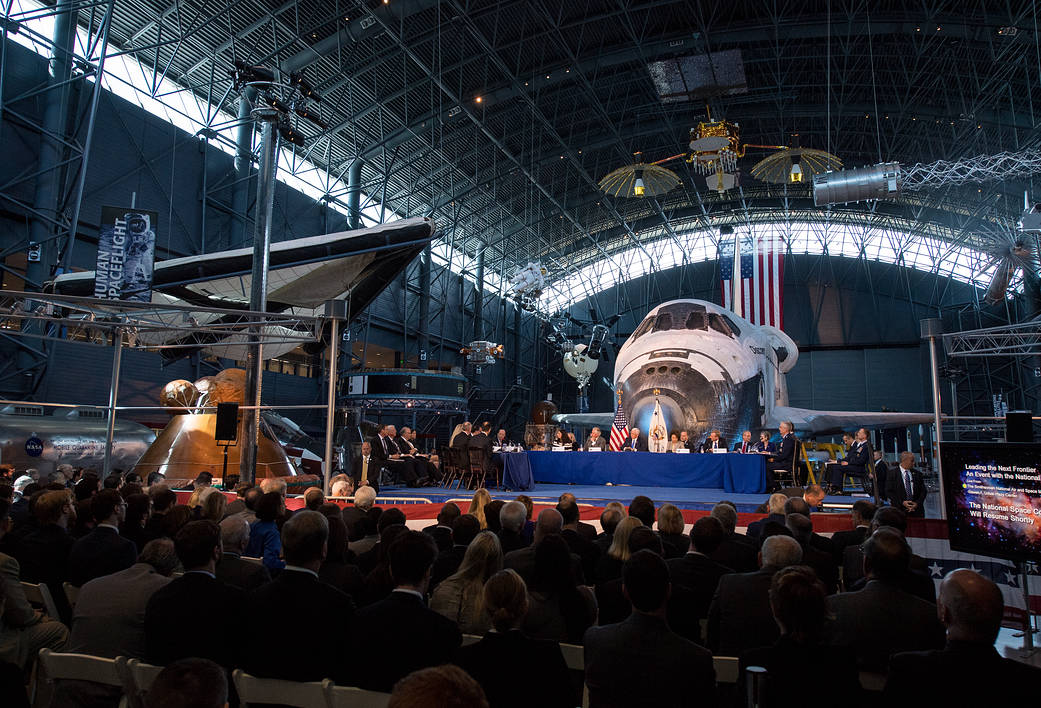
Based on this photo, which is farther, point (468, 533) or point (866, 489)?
point (866, 489)

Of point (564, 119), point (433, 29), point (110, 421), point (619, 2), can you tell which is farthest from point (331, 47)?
point (110, 421)

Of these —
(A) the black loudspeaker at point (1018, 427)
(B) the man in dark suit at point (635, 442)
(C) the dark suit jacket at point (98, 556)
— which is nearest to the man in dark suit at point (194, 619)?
(C) the dark suit jacket at point (98, 556)

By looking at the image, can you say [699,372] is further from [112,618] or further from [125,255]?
[112,618]

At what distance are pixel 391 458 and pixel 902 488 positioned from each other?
9.17 metres

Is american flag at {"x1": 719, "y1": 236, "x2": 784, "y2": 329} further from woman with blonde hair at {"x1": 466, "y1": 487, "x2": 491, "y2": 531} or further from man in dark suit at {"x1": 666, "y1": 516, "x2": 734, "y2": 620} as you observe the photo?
man in dark suit at {"x1": 666, "y1": 516, "x2": 734, "y2": 620}

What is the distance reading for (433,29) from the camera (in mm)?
20625

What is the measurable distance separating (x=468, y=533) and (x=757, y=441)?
1101 centimetres

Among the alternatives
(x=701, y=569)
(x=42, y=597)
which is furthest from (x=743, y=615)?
(x=42, y=597)

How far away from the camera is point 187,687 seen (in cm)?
133

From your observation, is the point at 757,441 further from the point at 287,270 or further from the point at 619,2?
the point at 619,2

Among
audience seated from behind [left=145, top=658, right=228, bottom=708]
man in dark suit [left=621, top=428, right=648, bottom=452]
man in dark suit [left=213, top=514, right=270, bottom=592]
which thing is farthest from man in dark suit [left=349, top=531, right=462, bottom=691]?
man in dark suit [left=621, top=428, right=648, bottom=452]

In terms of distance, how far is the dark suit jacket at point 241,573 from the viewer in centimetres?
394

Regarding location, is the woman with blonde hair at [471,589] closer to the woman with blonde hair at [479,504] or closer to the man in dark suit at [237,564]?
the man in dark suit at [237,564]

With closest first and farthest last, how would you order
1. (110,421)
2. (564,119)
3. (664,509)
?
(664,509)
(110,421)
(564,119)
